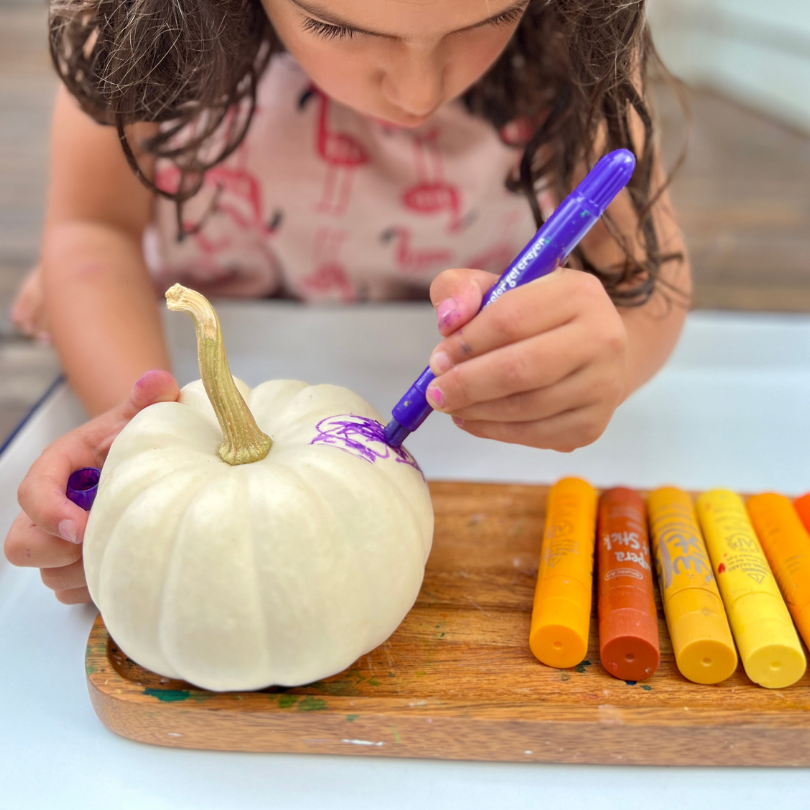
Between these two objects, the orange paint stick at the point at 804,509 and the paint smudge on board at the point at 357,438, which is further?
the orange paint stick at the point at 804,509

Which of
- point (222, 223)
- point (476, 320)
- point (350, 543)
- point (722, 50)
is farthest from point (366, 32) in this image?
point (722, 50)

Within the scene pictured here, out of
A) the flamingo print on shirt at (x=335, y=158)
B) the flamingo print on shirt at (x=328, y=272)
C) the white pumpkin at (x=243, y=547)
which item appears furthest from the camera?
the flamingo print on shirt at (x=328, y=272)

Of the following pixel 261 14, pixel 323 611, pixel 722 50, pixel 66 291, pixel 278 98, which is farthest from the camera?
pixel 722 50

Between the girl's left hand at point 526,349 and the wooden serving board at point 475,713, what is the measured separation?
164mm

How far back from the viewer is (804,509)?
619 millimetres

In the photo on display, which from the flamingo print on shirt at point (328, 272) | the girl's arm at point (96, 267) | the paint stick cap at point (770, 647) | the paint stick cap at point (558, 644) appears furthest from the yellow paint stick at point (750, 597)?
the flamingo print on shirt at point (328, 272)

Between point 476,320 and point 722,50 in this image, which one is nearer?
point 476,320

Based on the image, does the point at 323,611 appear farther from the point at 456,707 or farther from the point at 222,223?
the point at 222,223

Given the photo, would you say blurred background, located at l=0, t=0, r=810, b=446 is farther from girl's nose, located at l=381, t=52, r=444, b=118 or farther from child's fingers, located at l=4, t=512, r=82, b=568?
child's fingers, located at l=4, t=512, r=82, b=568

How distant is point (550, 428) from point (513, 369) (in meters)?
0.08

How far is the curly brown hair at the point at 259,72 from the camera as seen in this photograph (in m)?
0.63

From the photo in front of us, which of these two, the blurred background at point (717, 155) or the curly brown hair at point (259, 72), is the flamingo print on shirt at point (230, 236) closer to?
the curly brown hair at point (259, 72)

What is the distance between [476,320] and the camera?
1.50 feet

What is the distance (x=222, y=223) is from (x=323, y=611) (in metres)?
0.77
